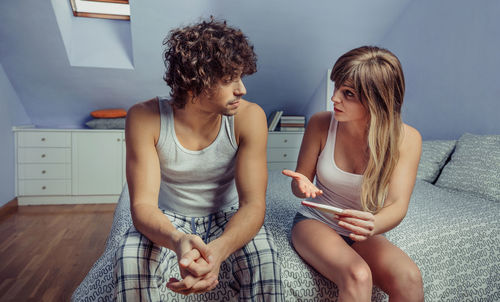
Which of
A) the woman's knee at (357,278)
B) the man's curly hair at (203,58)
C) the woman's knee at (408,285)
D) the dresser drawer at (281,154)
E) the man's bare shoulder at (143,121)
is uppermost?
the man's curly hair at (203,58)

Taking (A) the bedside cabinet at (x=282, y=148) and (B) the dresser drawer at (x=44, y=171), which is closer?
(B) the dresser drawer at (x=44, y=171)

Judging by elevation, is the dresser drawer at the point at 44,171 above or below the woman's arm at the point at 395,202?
below

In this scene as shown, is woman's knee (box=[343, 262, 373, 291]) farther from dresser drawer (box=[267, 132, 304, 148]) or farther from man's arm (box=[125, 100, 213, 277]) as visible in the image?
dresser drawer (box=[267, 132, 304, 148])

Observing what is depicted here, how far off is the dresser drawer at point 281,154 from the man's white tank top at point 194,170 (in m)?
2.46

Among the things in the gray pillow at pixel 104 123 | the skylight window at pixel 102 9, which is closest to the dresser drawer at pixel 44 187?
the gray pillow at pixel 104 123

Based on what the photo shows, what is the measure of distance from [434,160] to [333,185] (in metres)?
1.32

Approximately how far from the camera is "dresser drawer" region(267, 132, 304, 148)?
3.67 meters

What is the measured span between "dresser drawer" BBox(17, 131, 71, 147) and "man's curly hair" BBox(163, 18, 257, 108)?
248 centimetres

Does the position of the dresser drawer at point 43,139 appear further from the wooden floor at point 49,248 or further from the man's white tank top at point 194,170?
the man's white tank top at point 194,170

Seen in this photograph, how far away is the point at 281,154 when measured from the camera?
146 inches

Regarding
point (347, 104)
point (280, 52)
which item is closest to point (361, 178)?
point (347, 104)

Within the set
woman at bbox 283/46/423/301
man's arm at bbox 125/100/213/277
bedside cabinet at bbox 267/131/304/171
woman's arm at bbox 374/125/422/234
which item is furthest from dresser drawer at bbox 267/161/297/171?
man's arm at bbox 125/100/213/277

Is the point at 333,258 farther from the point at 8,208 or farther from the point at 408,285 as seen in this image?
the point at 8,208

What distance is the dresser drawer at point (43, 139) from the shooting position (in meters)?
3.05
